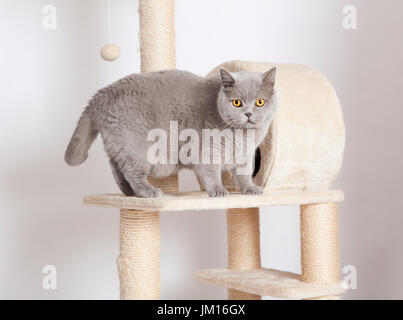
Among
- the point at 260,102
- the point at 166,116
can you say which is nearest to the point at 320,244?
the point at 260,102

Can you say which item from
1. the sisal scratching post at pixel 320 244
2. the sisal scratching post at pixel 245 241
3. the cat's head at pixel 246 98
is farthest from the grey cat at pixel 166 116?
the sisal scratching post at pixel 245 241

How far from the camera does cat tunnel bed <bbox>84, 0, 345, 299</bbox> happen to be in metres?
1.46

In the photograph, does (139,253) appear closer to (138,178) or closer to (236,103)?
(138,178)

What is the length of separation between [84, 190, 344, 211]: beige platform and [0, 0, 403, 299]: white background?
0.61 m

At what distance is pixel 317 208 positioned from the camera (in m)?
1.54

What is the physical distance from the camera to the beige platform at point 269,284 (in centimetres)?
148

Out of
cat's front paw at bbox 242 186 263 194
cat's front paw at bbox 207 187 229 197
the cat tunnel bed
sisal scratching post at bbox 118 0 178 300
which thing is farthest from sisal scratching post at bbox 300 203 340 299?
sisal scratching post at bbox 118 0 178 300

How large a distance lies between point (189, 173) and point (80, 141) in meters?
0.80

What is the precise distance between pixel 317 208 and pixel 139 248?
476 mm

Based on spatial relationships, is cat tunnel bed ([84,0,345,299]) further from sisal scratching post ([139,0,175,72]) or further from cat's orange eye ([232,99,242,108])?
cat's orange eye ([232,99,242,108])

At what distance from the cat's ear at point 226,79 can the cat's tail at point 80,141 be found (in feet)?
1.12

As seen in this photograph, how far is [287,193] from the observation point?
148 centimetres

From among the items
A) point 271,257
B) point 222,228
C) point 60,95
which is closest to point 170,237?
point 222,228
